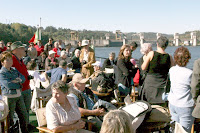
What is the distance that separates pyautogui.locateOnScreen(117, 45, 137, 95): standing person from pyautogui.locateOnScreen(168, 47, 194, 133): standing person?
129 centimetres

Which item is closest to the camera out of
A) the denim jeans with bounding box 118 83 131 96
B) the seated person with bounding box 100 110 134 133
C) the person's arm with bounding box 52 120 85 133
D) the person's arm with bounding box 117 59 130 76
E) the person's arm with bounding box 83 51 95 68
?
the seated person with bounding box 100 110 134 133

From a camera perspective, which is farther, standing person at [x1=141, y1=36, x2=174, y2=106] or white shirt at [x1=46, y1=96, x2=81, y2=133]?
standing person at [x1=141, y1=36, x2=174, y2=106]

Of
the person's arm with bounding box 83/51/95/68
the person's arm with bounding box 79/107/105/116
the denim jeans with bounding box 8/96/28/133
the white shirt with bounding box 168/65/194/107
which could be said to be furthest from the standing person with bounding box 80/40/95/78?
the white shirt with bounding box 168/65/194/107

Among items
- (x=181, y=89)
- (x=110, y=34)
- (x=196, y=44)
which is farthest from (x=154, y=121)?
(x=196, y=44)

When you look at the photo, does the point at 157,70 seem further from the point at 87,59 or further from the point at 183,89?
the point at 87,59

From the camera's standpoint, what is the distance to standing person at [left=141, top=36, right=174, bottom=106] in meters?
3.39

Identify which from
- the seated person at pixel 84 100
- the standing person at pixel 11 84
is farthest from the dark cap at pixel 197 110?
the standing person at pixel 11 84

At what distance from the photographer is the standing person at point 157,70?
11.1 ft

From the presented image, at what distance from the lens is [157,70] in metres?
3.43

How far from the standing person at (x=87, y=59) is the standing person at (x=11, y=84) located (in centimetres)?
271

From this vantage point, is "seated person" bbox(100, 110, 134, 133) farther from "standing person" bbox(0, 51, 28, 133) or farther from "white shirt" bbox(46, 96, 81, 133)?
"standing person" bbox(0, 51, 28, 133)

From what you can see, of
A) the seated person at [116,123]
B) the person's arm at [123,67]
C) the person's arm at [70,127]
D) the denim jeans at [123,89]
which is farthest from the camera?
the denim jeans at [123,89]

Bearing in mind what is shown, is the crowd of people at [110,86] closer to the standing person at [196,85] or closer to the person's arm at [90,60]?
the standing person at [196,85]

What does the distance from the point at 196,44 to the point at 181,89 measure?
364 ft
